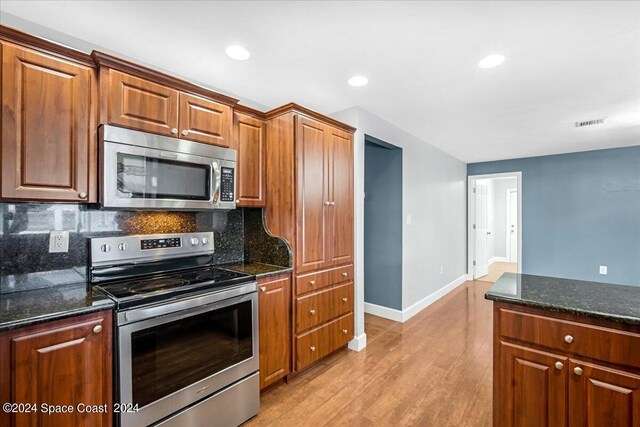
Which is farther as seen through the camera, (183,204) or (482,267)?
(482,267)

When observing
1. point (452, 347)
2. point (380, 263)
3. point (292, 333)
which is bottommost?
point (452, 347)

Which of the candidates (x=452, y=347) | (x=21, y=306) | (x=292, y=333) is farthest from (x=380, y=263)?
(x=21, y=306)

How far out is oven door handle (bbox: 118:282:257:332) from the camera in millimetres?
1478

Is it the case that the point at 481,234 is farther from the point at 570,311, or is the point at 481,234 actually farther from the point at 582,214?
the point at 570,311

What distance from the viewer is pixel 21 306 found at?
137cm

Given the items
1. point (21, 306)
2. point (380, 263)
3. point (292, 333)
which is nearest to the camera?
point (21, 306)

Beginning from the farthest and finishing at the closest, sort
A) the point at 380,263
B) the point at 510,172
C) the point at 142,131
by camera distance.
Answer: the point at 510,172 < the point at 380,263 < the point at 142,131

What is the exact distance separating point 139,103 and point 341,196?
1751 millimetres

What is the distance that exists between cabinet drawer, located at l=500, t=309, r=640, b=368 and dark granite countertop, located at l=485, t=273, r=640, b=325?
0.07 metres

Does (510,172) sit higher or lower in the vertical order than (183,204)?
higher

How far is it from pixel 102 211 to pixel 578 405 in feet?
9.47

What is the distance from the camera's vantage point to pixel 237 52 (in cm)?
199

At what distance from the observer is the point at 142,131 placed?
1.81m

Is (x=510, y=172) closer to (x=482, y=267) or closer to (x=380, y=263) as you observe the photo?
(x=482, y=267)
